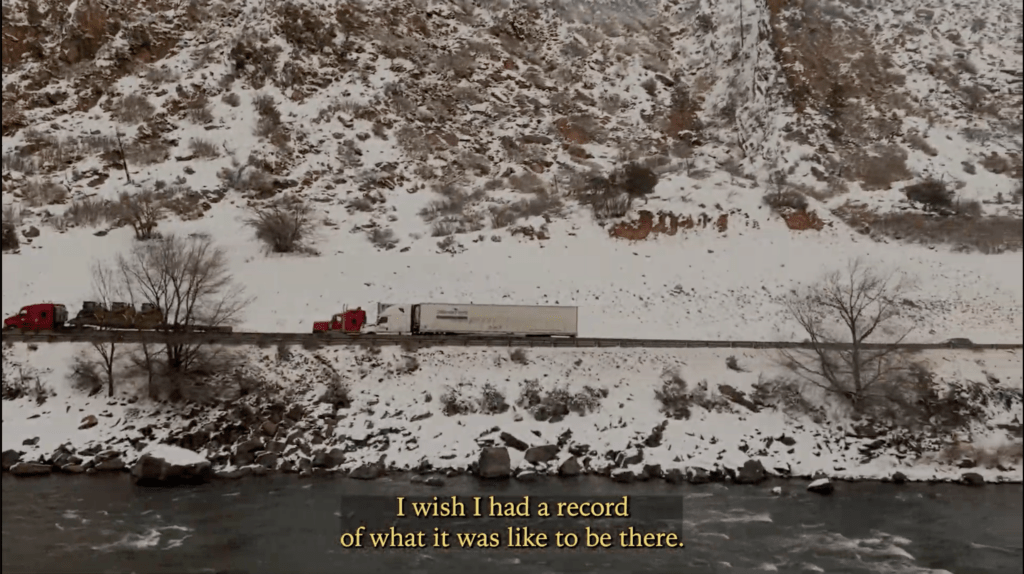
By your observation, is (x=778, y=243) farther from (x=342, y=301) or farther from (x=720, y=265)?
(x=342, y=301)

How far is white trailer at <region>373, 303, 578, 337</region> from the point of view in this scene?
29062 millimetres

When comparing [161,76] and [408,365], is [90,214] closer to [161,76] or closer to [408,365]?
[161,76]

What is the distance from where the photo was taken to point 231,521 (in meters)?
18.1

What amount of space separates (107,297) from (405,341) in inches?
574

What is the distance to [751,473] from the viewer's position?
71.7 feet

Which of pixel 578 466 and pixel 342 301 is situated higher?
pixel 342 301

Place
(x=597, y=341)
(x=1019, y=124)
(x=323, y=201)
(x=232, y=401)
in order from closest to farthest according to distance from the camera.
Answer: (x=232, y=401)
(x=597, y=341)
(x=323, y=201)
(x=1019, y=124)

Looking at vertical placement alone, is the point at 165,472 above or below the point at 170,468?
below

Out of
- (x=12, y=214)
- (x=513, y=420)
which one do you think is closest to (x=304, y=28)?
(x=12, y=214)

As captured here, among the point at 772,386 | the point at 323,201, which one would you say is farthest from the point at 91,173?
the point at 772,386

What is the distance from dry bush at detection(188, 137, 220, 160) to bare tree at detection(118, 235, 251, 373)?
13.6 metres

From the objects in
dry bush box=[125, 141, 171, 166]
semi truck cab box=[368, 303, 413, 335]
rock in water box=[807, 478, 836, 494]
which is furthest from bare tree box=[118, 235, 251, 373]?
rock in water box=[807, 478, 836, 494]

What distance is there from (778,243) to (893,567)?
24.6m

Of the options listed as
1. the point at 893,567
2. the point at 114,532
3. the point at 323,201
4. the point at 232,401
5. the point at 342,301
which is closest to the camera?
the point at 893,567
